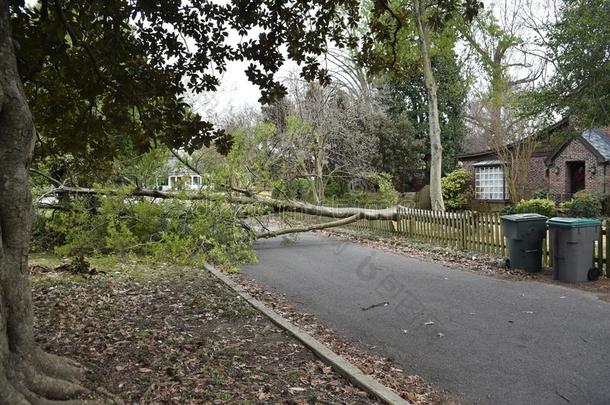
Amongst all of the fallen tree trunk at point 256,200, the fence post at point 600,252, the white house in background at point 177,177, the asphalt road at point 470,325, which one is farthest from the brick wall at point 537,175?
the white house in background at point 177,177

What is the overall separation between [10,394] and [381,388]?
271 cm

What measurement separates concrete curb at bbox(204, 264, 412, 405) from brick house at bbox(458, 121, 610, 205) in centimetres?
1758

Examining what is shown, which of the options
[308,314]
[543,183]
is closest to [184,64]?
[308,314]

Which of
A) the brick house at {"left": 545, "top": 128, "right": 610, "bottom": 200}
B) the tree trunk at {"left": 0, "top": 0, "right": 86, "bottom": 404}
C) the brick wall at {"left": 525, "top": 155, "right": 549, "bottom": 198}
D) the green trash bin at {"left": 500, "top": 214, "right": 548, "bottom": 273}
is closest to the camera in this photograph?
the tree trunk at {"left": 0, "top": 0, "right": 86, "bottom": 404}

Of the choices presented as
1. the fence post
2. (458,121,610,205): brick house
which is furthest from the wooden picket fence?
(458,121,610,205): brick house

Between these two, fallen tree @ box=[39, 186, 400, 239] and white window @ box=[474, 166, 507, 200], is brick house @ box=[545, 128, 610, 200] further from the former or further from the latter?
fallen tree @ box=[39, 186, 400, 239]

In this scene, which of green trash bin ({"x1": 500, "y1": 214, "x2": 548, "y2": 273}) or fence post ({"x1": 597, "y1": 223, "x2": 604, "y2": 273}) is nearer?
fence post ({"x1": 597, "y1": 223, "x2": 604, "y2": 273})

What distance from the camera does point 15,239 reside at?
10.3ft

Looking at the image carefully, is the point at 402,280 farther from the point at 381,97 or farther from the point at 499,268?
the point at 381,97

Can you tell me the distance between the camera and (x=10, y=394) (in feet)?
9.30

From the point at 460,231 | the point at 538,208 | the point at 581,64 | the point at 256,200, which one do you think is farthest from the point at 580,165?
the point at 256,200

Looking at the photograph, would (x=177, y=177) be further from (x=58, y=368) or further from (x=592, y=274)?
(x=592, y=274)

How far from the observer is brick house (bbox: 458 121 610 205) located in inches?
911

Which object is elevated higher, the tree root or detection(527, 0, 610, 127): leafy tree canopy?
detection(527, 0, 610, 127): leafy tree canopy
